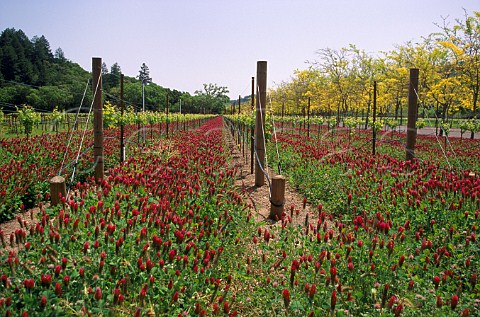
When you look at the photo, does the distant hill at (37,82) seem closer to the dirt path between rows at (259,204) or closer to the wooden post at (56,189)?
the dirt path between rows at (259,204)

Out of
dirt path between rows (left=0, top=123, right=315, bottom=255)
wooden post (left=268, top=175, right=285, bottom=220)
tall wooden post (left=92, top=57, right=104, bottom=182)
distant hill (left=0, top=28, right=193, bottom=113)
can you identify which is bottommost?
dirt path between rows (left=0, top=123, right=315, bottom=255)

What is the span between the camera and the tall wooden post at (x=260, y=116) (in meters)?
7.12

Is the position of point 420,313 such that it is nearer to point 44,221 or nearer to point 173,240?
point 173,240

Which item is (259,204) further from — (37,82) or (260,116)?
(37,82)

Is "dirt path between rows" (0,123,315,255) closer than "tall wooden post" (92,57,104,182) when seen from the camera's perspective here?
Yes

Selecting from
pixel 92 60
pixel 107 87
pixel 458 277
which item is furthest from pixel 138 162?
pixel 107 87

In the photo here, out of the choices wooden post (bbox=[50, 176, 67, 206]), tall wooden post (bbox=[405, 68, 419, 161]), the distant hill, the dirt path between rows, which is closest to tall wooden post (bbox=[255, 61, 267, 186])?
the dirt path between rows

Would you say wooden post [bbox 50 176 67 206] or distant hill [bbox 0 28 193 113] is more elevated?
distant hill [bbox 0 28 193 113]

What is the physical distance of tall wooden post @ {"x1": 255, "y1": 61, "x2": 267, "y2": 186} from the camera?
23.4ft

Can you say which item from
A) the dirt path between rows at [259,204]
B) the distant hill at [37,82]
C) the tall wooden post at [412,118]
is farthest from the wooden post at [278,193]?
the distant hill at [37,82]

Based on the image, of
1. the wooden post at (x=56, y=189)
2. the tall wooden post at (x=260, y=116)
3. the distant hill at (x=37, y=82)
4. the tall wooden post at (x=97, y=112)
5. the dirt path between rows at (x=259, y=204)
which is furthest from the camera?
the distant hill at (x=37, y=82)

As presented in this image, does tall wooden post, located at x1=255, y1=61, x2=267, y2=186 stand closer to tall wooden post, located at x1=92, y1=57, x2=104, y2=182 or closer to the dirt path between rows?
the dirt path between rows

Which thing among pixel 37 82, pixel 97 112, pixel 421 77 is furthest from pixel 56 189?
pixel 37 82

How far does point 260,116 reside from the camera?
7.36m
